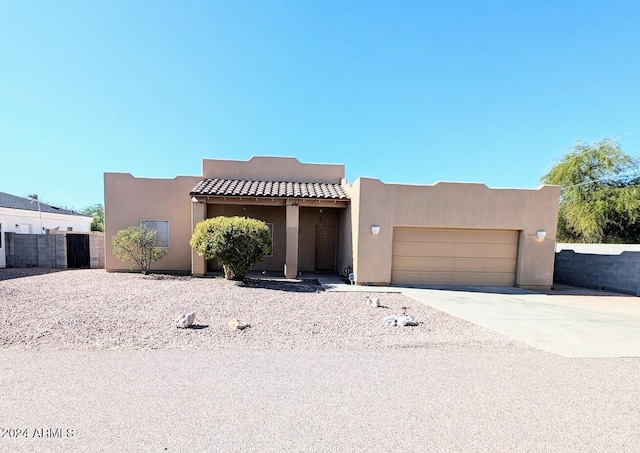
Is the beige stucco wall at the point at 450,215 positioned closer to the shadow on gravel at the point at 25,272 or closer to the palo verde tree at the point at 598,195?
the palo verde tree at the point at 598,195

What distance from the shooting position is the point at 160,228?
12.9m

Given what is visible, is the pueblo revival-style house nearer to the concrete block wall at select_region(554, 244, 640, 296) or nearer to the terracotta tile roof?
the terracotta tile roof

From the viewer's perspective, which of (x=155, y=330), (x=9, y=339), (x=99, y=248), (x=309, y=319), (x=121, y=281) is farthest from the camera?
(x=99, y=248)

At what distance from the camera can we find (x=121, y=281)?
35.4 feet

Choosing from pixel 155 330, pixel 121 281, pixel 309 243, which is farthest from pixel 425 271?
pixel 121 281

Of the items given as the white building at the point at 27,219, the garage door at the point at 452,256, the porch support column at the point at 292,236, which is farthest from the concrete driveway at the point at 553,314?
the white building at the point at 27,219

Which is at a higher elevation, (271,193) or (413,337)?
(271,193)

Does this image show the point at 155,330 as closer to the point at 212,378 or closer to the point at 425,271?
the point at 212,378

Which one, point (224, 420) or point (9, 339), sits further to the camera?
point (9, 339)

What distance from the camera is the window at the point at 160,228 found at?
42.2ft

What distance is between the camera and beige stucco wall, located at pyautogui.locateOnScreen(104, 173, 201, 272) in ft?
41.8

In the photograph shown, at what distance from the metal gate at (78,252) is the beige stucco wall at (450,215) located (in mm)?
12679

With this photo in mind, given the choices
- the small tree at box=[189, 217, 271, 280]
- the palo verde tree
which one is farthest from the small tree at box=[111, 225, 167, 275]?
the palo verde tree

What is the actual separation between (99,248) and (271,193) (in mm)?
8972
